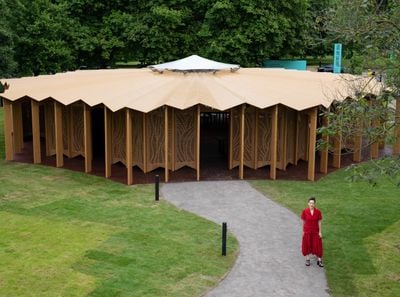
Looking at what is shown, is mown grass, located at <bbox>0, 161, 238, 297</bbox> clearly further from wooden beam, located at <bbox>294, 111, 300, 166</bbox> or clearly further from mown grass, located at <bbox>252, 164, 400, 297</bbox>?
wooden beam, located at <bbox>294, 111, 300, 166</bbox>

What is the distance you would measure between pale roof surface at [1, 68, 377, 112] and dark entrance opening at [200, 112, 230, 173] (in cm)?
324

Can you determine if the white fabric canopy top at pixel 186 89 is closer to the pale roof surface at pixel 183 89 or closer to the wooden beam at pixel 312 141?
the pale roof surface at pixel 183 89

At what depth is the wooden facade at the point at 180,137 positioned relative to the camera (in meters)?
21.4

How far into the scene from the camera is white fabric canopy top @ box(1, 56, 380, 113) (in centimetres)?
2080

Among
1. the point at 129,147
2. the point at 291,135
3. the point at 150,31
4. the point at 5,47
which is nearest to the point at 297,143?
the point at 291,135

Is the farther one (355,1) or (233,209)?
(233,209)

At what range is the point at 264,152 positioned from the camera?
22875 mm

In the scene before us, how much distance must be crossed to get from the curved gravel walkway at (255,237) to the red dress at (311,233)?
1.33 feet

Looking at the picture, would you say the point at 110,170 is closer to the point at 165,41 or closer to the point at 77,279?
the point at 77,279

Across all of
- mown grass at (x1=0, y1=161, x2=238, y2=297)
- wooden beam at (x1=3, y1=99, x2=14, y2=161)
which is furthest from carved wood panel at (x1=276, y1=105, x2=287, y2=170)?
wooden beam at (x1=3, y1=99, x2=14, y2=161)

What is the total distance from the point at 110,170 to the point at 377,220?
1027 cm

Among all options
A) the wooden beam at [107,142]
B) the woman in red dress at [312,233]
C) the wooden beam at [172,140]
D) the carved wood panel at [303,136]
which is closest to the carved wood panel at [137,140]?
the wooden beam at [107,142]

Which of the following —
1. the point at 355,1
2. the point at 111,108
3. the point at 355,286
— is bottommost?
the point at 355,286

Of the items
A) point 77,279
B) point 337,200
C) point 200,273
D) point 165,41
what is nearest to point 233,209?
point 337,200
